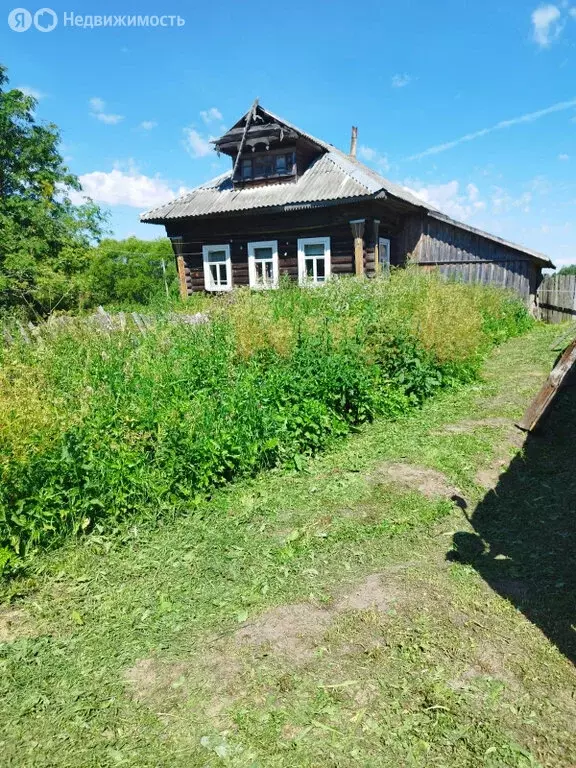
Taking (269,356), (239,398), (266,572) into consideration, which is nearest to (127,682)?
(266,572)

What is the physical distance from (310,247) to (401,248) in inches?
147

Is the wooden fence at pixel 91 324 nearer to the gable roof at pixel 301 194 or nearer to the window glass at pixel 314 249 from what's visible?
the gable roof at pixel 301 194

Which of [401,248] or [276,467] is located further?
[401,248]

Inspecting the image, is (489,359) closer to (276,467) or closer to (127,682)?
(276,467)

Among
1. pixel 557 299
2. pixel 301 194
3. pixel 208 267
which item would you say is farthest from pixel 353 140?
pixel 557 299

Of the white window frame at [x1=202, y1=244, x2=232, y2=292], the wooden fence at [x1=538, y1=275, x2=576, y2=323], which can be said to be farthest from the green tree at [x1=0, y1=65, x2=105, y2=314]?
the wooden fence at [x1=538, y1=275, x2=576, y2=323]

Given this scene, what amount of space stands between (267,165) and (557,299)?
10.3 m

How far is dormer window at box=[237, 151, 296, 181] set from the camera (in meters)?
15.7

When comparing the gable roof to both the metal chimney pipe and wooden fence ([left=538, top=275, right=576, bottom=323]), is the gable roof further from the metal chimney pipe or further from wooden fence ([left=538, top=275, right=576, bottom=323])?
the metal chimney pipe

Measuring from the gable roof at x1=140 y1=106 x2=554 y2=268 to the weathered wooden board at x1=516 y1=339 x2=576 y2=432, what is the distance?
1105 cm

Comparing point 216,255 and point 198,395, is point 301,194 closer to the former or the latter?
point 216,255

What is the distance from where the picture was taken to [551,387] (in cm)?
317

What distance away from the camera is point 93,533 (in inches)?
166

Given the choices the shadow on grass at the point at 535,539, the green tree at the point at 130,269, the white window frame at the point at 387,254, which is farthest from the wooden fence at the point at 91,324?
the green tree at the point at 130,269
